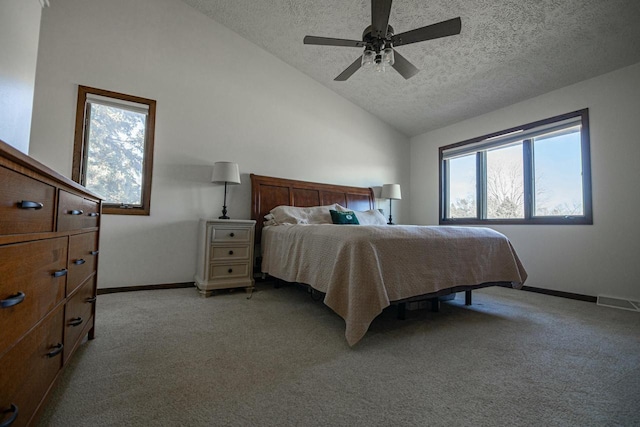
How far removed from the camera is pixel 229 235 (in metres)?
2.78

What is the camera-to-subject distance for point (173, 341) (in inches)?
64.2

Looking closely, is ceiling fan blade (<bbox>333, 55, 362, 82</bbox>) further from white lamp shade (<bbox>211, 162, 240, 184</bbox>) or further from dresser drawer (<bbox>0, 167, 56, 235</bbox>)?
dresser drawer (<bbox>0, 167, 56, 235</bbox>)

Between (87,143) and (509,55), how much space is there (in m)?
4.49

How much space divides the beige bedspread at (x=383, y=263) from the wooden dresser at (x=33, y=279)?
1272 millimetres

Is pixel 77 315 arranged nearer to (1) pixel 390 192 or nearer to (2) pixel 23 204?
(2) pixel 23 204

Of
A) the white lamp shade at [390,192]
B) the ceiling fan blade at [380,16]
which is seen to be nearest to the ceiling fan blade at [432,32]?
the ceiling fan blade at [380,16]

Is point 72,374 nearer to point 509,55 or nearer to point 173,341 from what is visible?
point 173,341

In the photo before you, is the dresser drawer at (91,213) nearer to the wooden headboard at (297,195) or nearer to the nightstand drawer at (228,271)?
the nightstand drawer at (228,271)

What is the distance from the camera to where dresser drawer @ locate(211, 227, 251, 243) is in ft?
8.84

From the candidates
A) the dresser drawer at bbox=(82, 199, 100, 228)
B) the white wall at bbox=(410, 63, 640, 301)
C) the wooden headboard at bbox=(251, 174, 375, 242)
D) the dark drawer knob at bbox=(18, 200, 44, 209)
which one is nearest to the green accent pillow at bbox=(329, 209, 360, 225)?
the wooden headboard at bbox=(251, 174, 375, 242)

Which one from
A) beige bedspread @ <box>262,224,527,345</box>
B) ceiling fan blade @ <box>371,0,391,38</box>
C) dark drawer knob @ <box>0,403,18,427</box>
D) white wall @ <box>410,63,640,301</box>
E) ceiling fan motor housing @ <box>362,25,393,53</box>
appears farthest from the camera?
white wall @ <box>410,63,640,301</box>

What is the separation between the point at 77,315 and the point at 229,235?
5.15 feet

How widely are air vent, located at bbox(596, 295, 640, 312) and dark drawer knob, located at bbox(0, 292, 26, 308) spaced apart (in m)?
4.14

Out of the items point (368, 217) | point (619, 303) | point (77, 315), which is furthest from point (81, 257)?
point (619, 303)
